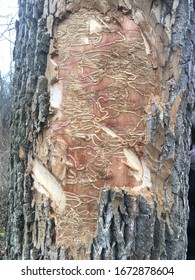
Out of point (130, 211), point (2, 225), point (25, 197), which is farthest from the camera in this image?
point (2, 225)

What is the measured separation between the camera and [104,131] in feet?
4.05

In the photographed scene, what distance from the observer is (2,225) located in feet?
15.6

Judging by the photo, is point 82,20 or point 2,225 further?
point 2,225

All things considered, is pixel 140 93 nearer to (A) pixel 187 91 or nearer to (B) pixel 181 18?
(A) pixel 187 91

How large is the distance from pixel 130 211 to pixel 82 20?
58 centimetres

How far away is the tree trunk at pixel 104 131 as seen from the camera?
122cm

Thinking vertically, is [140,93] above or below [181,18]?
below

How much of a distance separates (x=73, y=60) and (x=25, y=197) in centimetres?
44

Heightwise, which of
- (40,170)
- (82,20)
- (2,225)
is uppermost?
(82,20)

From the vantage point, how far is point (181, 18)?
4.25ft

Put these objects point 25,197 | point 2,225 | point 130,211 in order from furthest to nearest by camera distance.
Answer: point 2,225
point 25,197
point 130,211

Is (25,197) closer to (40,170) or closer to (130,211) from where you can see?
(40,170)

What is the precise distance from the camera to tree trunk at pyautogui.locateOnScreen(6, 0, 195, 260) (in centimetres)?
122
